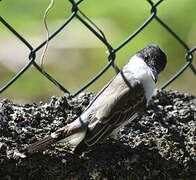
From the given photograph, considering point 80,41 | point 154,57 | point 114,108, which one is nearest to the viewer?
point 114,108

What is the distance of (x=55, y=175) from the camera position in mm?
2740

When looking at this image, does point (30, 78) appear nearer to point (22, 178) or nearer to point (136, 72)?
point (136, 72)

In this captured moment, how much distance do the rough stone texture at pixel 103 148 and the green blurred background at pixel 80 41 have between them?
1.35m

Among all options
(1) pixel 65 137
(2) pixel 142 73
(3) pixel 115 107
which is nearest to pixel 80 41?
(2) pixel 142 73

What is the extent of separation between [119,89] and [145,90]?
0.14 meters

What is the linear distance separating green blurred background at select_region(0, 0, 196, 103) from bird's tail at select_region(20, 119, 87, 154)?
4.94 feet

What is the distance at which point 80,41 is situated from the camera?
4.80m

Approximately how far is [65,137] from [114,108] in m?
0.28

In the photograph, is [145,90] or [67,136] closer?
[67,136]

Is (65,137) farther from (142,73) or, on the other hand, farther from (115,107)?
(142,73)

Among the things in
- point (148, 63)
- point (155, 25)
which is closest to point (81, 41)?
point (155, 25)

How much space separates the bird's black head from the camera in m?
3.21

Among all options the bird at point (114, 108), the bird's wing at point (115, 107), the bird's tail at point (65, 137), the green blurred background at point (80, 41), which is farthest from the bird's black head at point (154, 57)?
the green blurred background at point (80, 41)

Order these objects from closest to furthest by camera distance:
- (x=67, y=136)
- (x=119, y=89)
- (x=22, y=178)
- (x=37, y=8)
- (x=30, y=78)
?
(x=22, y=178) → (x=67, y=136) → (x=119, y=89) → (x=30, y=78) → (x=37, y=8)
